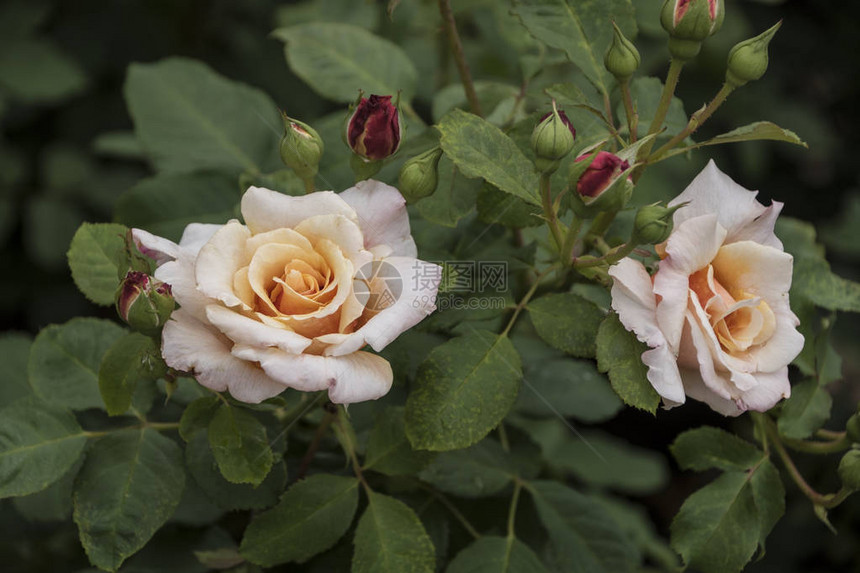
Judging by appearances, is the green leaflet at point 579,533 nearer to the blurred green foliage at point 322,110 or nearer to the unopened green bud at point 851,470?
the unopened green bud at point 851,470

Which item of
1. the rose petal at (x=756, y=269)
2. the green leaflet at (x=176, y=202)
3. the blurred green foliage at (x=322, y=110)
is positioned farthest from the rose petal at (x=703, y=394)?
the blurred green foliage at (x=322, y=110)

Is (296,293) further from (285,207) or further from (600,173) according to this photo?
(600,173)

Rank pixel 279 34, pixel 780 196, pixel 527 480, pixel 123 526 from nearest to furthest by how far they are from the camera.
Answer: pixel 123 526 → pixel 527 480 → pixel 279 34 → pixel 780 196

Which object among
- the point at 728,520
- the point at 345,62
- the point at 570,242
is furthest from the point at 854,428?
the point at 345,62

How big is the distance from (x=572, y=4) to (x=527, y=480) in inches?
31.9

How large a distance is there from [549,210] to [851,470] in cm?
56


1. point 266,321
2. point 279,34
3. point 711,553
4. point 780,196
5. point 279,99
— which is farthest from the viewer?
point 780,196

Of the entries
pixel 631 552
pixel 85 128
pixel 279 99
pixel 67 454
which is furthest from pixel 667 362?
pixel 85 128

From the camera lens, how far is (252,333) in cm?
95

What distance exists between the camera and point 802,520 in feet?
10.0

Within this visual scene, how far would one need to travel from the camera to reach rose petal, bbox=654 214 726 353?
3.35 ft

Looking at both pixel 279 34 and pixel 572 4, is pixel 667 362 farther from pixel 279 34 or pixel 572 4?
pixel 279 34

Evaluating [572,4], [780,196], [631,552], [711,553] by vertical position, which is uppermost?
[572,4]

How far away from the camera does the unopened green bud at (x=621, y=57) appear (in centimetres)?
116
